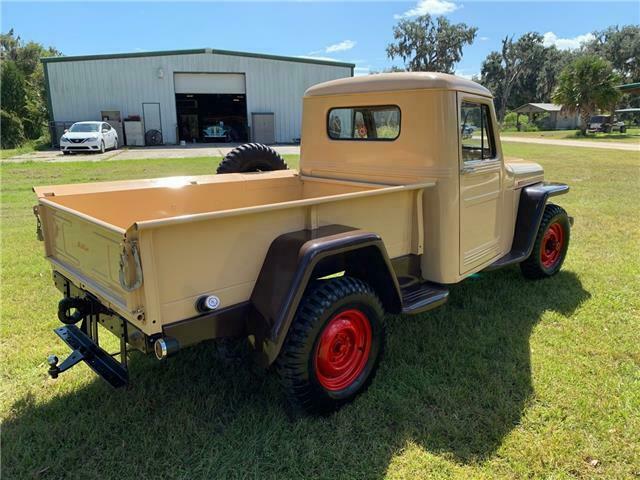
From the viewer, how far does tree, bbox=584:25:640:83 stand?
5609 centimetres

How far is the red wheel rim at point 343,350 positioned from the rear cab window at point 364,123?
1.52 meters

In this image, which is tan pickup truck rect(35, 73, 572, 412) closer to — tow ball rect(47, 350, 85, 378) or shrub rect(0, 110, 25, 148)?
tow ball rect(47, 350, 85, 378)

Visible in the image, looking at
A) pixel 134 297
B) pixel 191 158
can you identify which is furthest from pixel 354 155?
pixel 191 158

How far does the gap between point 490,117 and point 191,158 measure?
14.7m

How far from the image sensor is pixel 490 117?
388 cm

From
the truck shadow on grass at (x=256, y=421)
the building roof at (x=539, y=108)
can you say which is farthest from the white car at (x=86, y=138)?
the building roof at (x=539, y=108)

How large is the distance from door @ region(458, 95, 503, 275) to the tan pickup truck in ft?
0.06

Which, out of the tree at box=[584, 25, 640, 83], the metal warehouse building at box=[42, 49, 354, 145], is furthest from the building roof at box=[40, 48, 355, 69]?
the tree at box=[584, 25, 640, 83]

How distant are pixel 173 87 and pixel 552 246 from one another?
22592 mm

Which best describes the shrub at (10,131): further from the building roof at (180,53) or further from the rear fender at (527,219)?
the rear fender at (527,219)

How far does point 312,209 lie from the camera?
269cm

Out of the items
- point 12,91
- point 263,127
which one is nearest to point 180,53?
point 263,127

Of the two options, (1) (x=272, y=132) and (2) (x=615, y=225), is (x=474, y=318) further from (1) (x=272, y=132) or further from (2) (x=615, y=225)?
(1) (x=272, y=132)

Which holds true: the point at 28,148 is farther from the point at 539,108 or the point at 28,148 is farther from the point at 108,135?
the point at 539,108
